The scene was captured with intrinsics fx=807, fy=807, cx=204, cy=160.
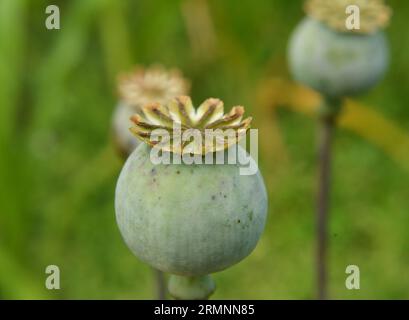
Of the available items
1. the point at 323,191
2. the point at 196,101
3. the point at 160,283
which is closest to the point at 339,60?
the point at 323,191

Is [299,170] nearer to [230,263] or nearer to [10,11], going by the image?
[10,11]

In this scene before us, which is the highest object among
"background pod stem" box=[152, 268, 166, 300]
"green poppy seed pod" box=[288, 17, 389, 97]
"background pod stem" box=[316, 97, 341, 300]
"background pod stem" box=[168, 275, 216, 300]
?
"green poppy seed pod" box=[288, 17, 389, 97]

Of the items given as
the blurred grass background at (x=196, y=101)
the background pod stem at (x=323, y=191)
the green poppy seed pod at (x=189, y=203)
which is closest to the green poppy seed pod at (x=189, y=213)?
the green poppy seed pod at (x=189, y=203)

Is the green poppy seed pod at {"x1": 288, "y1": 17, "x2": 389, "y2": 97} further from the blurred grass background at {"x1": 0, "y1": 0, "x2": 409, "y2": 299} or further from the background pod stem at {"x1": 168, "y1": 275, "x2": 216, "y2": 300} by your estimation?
the blurred grass background at {"x1": 0, "y1": 0, "x2": 409, "y2": 299}

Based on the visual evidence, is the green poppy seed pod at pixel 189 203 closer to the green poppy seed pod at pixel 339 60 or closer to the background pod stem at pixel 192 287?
the background pod stem at pixel 192 287

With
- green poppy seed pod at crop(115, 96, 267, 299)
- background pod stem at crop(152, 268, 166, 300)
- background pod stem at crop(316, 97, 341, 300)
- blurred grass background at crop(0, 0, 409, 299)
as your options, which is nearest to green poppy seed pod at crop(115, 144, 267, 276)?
green poppy seed pod at crop(115, 96, 267, 299)
